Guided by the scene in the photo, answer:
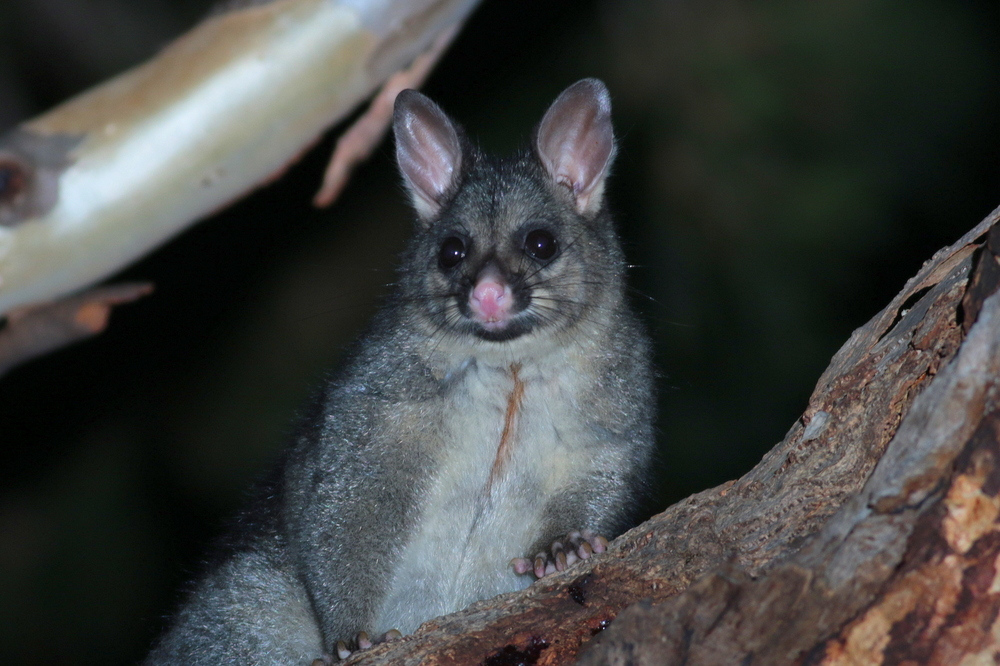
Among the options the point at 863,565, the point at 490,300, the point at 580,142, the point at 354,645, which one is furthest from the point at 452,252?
the point at 863,565

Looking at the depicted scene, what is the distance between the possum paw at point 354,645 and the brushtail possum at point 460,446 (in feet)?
0.18

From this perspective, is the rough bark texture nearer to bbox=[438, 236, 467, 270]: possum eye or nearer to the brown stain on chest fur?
the brown stain on chest fur

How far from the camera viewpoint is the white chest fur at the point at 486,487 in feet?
12.6

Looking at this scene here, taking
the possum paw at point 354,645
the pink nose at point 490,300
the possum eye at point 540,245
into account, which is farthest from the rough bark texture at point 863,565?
the possum eye at point 540,245

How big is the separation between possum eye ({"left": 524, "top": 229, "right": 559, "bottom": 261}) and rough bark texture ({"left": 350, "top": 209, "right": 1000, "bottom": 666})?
1.44 m

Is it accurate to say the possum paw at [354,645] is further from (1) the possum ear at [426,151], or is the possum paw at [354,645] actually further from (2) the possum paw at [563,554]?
(1) the possum ear at [426,151]

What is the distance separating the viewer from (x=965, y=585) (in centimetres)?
218

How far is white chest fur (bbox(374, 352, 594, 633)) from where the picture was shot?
3838 millimetres

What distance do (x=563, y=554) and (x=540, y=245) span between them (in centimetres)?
120

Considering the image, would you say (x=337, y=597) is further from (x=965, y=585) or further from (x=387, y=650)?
(x=965, y=585)

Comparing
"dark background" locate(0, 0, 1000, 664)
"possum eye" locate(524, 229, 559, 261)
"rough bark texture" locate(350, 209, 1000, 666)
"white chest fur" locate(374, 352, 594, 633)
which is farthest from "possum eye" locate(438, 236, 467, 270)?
"dark background" locate(0, 0, 1000, 664)

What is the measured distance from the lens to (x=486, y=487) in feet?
12.6

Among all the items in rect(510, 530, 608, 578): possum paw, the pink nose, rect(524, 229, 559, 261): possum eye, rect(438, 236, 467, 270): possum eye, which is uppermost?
rect(524, 229, 559, 261): possum eye

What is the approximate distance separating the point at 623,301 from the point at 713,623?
6.78 ft
